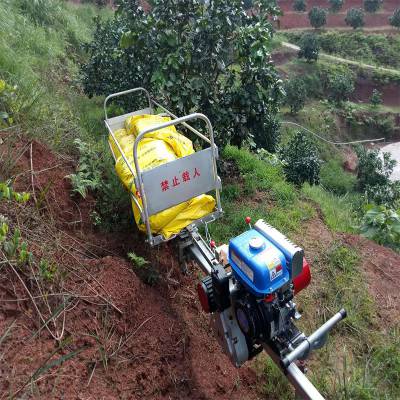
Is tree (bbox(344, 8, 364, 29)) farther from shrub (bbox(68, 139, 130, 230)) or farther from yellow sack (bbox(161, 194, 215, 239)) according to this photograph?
yellow sack (bbox(161, 194, 215, 239))

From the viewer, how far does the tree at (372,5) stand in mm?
26844

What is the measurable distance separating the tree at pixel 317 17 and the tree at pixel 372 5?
4346 mm

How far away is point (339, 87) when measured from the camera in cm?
2006

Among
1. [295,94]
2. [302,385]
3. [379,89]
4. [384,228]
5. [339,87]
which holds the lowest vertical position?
[379,89]

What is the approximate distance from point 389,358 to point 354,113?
767 inches

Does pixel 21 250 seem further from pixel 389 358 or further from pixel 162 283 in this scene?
pixel 389 358

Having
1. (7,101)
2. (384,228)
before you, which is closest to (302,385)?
(384,228)

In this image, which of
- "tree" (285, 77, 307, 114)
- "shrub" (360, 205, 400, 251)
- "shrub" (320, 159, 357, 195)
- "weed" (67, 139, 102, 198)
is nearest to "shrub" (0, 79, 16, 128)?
"weed" (67, 139, 102, 198)

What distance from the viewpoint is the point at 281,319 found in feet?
7.00

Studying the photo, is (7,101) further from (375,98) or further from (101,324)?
(375,98)

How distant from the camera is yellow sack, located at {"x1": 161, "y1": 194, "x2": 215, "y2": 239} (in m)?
2.78

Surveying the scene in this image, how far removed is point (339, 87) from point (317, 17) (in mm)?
7893

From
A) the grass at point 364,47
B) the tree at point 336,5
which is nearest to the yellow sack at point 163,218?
the grass at point 364,47

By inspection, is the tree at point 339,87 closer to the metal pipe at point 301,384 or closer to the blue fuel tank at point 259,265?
the blue fuel tank at point 259,265
